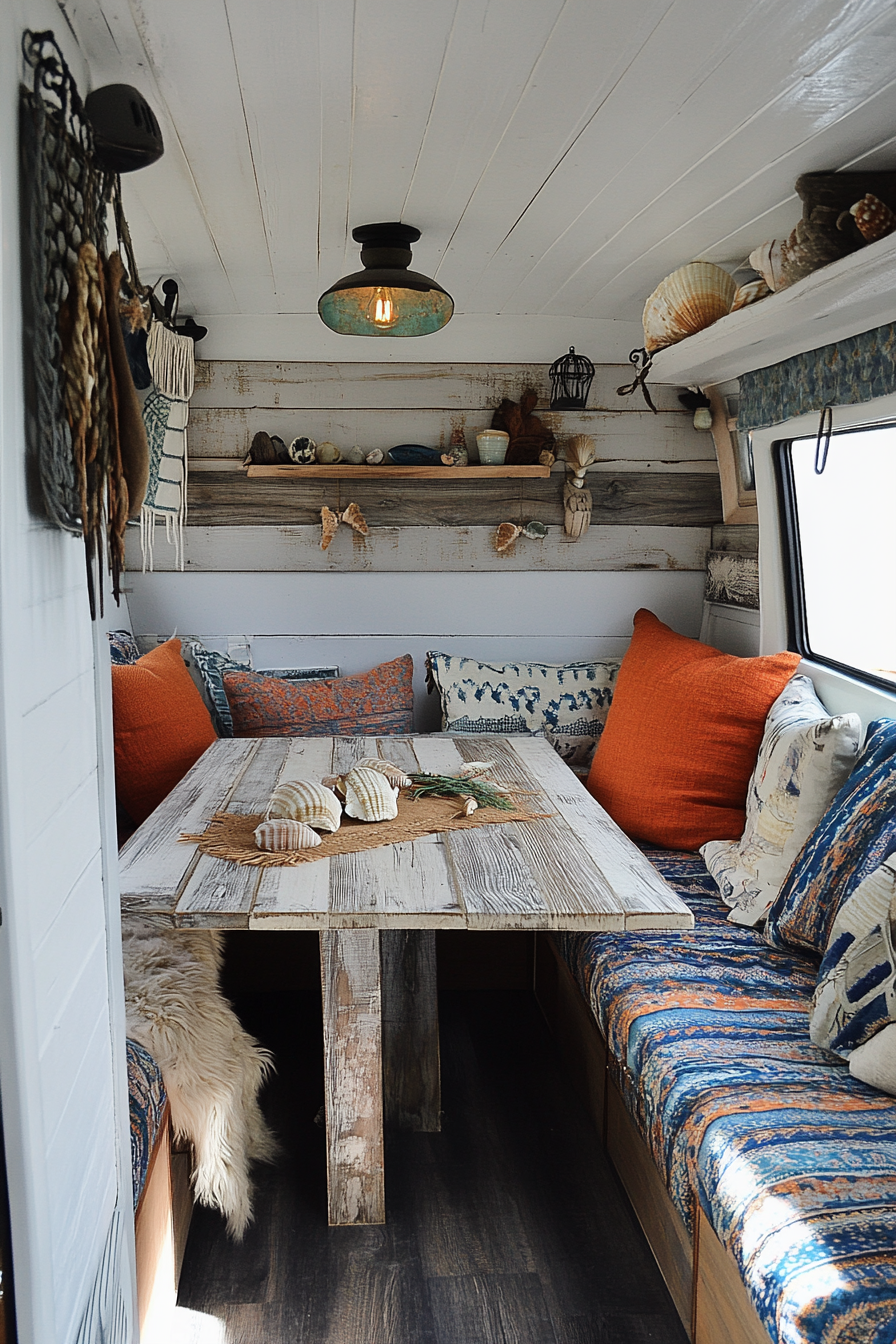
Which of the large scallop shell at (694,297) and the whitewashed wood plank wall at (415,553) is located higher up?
the large scallop shell at (694,297)

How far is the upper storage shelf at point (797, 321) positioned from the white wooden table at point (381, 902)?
3.90ft

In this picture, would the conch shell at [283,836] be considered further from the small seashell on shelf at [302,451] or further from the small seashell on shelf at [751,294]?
the small seashell on shelf at [302,451]

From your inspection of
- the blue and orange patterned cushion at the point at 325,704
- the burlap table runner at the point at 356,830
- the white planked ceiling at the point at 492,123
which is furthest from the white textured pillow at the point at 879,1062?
the blue and orange patterned cushion at the point at 325,704

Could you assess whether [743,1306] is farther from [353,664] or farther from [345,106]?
[353,664]

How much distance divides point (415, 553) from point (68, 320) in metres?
2.69

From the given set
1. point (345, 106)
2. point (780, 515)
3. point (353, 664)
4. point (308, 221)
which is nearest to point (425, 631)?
point (353, 664)

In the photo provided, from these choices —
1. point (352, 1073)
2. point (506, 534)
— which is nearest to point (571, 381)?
point (506, 534)

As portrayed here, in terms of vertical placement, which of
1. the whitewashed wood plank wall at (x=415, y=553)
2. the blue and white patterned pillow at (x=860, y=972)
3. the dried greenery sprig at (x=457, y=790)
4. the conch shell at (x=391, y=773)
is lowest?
the blue and white patterned pillow at (x=860, y=972)

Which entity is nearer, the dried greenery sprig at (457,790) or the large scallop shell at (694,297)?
the dried greenery sprig at (457,790)

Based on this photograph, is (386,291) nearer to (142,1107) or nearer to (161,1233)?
(142,1107)

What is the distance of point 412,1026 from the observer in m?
2.42

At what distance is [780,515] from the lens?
3115mm

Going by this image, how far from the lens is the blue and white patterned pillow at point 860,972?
1670 mm

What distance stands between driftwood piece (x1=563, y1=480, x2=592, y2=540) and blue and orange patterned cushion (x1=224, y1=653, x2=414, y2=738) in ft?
2.58
